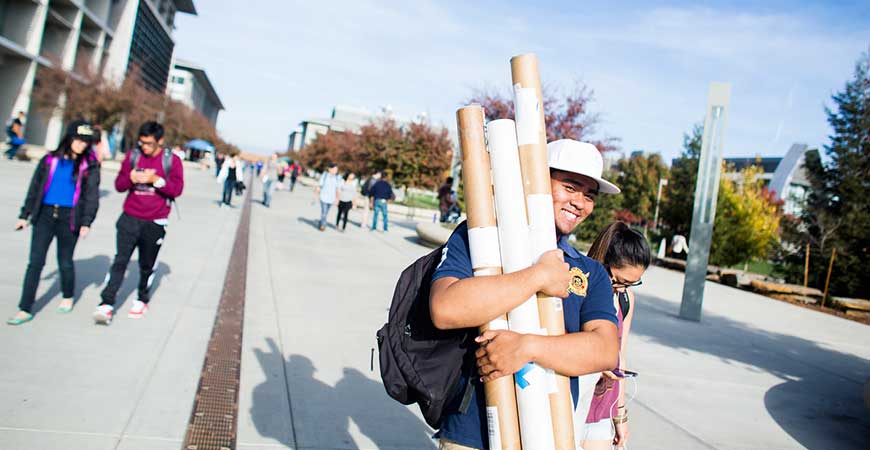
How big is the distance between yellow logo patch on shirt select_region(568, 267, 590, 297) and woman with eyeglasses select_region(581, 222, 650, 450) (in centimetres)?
81

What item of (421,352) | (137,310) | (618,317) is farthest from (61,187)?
(618,317)

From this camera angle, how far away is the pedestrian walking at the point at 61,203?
5.11m

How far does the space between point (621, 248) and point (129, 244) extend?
4.42 m

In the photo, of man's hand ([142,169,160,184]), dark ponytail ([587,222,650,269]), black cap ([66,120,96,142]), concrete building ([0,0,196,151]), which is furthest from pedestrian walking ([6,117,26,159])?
dark ponytail ([587,222,650,269])

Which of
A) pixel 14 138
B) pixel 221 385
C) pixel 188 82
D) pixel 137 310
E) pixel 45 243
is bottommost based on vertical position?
pixel 221 385

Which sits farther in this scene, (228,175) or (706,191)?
(228,175)

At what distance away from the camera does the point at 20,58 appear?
117 feet

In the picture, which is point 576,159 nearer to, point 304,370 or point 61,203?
point 304,370

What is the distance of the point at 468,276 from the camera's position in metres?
1.77

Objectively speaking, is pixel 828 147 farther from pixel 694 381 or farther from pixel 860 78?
pixel 694 381

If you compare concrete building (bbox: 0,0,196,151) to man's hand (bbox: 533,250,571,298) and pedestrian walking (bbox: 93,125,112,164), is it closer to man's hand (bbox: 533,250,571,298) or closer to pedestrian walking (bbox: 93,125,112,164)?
pedestrian walking (bbox: 93,125,112,164)

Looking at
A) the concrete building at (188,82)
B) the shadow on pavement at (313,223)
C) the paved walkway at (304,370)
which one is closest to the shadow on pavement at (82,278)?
the paved walkway at (304,370)

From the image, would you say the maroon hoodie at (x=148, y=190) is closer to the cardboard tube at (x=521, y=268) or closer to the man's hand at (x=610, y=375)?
the man's hand at (x=610, y=375)

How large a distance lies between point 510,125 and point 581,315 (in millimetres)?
624
